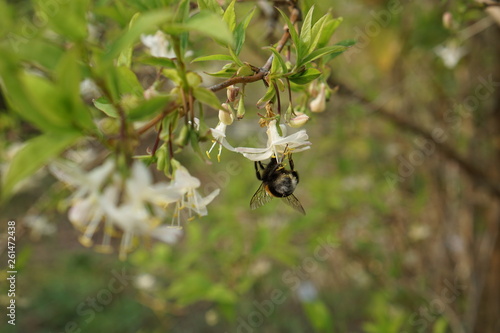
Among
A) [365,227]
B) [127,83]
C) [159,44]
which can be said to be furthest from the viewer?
[365,227]

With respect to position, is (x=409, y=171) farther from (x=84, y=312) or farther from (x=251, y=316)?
(x=84, y=312)

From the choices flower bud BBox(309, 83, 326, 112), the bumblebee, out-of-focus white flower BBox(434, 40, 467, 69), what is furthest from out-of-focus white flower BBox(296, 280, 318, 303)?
flower bud BBox(309, 83, 326, 112)

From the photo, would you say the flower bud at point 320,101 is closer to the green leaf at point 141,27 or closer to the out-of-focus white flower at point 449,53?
the green leaf at point 141,27

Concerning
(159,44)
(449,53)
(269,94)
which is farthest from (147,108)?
(449,53)

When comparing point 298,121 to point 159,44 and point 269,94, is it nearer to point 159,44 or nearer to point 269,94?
point 269,94

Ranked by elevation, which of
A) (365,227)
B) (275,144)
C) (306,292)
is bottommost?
(306,292)

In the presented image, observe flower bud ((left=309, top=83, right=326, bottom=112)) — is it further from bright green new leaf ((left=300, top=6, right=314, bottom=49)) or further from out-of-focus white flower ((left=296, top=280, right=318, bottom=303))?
out-of-focus white flower ((left=296, top=280, right=318, bottom=303))

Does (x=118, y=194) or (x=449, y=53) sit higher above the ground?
(x=118, y=194)

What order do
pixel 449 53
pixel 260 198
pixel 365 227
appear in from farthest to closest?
pixel 365 227
pixel 449 53
pixel 260 198
